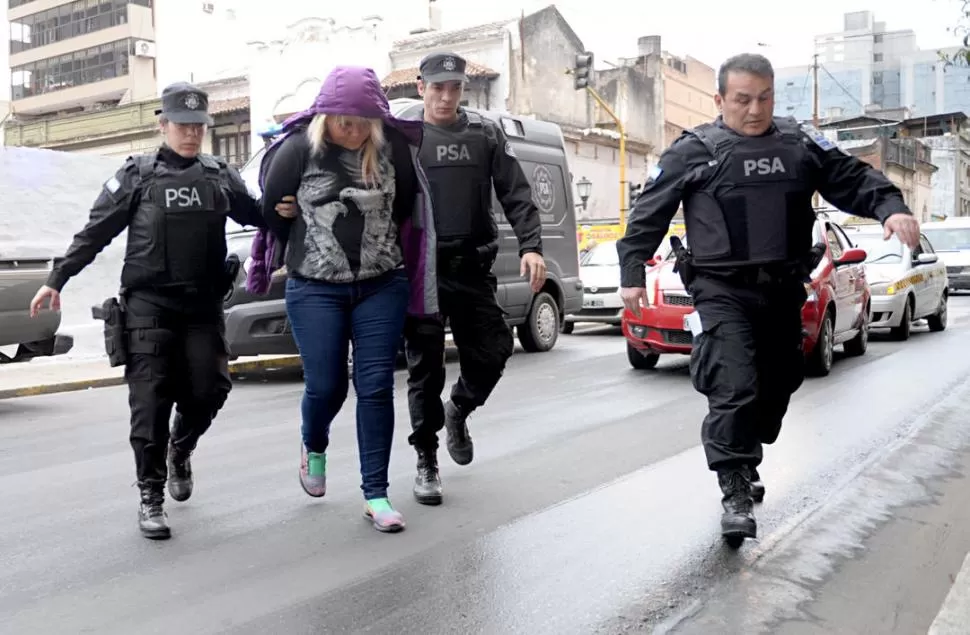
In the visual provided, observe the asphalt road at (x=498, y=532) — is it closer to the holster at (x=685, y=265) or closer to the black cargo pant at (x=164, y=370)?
the black cargo pant at (x=164, y=370)

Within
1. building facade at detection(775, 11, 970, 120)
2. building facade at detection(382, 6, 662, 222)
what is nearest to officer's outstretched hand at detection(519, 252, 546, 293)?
building facade at detection(382, 6, 662, 222)

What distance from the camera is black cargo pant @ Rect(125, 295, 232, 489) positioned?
4395mm

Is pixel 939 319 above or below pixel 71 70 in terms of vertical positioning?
below

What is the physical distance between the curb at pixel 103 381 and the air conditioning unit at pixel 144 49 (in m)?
48.5

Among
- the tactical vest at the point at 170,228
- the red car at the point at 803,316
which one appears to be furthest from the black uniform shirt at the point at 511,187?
the red car at the point at 803,316

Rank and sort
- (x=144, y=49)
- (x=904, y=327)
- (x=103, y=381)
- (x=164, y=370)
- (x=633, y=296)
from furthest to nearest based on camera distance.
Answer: (x=144, y=49)
(x=904, y=327)
(x=103, y=381)
(x=164, y=370)
(x=633, y=296)

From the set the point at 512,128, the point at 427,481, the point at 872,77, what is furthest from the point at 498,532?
the point at 872,77

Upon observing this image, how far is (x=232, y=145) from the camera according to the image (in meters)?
41.3

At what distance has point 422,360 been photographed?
482 centimetres

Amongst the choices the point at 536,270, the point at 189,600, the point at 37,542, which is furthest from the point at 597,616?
the point at 37,542

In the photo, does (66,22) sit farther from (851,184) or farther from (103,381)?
(851,184)

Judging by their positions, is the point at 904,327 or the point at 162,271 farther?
the point at 904,327

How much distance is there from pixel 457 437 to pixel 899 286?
10.00 metres

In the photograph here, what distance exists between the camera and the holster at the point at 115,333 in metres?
4.41
